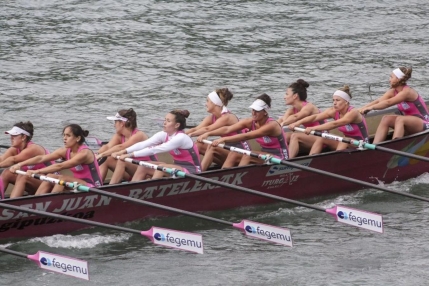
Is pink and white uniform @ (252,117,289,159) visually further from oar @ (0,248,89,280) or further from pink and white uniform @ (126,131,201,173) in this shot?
oar @ (0,248,89,280)

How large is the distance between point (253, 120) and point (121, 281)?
11.4ft

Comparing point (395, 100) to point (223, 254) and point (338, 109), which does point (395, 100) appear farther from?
point (223, 254)

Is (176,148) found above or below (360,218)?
above

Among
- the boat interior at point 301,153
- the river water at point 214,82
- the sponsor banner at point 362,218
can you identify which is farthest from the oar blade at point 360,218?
the boat interior at point 301,153

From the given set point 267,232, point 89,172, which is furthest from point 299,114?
point 89,172

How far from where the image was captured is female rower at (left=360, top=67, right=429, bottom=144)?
55.8 feet

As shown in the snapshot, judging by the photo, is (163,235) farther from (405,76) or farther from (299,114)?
(405,76)

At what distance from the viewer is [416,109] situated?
1719 centimetres

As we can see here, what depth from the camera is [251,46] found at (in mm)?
25781

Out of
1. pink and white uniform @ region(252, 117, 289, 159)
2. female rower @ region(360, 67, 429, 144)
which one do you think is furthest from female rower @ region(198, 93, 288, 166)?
female rower @ region(360, 67, 429, 144)

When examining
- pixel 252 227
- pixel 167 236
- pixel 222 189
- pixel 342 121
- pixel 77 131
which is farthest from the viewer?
pixel 342 121

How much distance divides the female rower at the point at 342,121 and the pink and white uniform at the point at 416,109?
2.72 ft

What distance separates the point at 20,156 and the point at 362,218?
473cm

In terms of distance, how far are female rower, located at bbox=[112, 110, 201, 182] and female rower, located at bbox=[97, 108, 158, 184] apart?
0.76 feet
